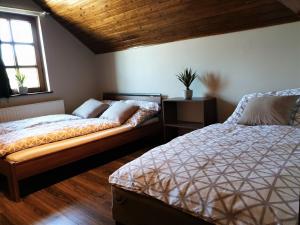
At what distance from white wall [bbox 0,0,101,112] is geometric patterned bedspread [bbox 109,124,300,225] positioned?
2.93 metres

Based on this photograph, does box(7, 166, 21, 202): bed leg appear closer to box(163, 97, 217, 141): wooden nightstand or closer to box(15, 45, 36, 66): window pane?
box(163, 97, 217, 141): wooden nightstand

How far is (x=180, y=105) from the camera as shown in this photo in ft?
12.2

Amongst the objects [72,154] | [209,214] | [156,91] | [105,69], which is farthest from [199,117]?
[209,214]

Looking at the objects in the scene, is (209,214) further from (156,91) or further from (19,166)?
(156,91)

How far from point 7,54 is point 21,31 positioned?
46 cm

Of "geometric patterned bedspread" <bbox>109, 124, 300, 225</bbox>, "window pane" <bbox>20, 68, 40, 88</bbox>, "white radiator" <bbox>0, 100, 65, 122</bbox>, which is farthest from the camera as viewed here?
"window pane" <bbox>20, 68, 40, 88</bbox>

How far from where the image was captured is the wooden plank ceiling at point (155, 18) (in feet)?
8.68

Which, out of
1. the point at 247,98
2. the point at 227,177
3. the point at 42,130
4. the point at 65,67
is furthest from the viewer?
the point at 65,67

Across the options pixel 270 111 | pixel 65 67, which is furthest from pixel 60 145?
pixel 270 111

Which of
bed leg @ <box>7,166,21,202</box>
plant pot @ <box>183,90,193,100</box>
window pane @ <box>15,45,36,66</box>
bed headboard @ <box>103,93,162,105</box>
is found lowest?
bed leg @ <box>7,166,21,202</box>

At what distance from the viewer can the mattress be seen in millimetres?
2414

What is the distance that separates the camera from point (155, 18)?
127 inches

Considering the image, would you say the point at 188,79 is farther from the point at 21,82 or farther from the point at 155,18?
the point at 21,82

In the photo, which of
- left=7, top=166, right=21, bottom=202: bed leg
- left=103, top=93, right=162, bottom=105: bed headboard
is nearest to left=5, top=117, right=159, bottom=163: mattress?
A: left=7, top=166, right=21, bottom=202: bed leg
